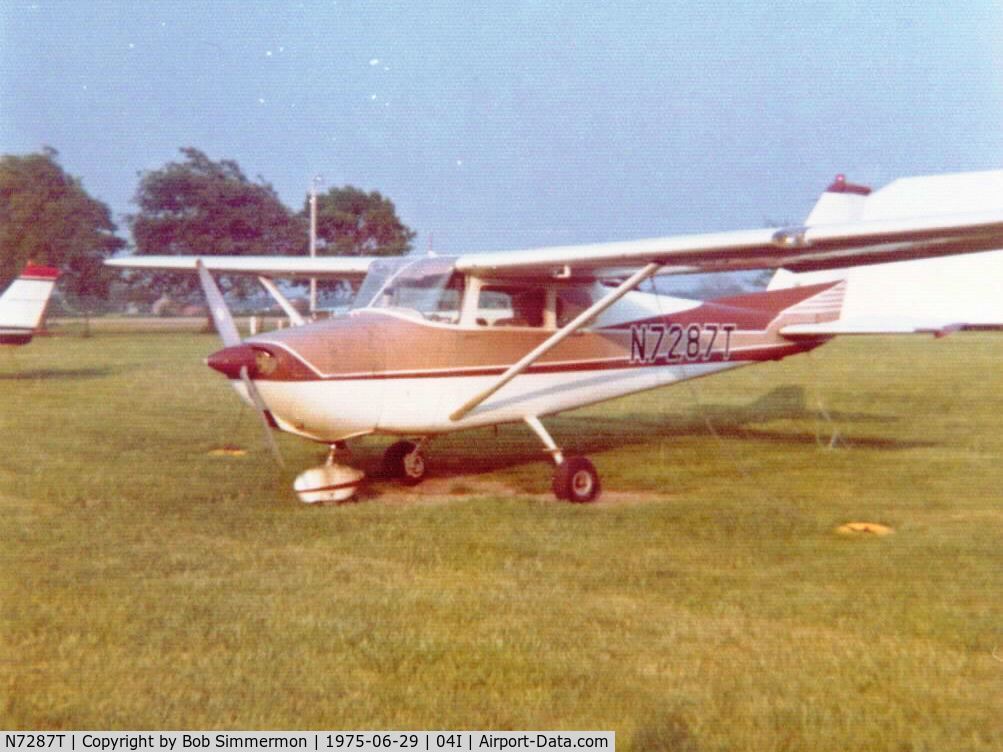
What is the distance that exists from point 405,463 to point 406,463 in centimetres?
1

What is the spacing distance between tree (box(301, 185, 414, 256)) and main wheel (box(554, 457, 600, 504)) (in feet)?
90.5

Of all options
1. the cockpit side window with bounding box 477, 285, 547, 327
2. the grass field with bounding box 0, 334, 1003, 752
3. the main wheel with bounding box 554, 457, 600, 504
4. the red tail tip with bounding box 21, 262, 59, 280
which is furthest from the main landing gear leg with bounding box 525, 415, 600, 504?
the red tail tip with bounding box 21, 262, 59, 280

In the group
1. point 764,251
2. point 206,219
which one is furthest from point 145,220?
point 764,251

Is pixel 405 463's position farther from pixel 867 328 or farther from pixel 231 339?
pixel 867 328

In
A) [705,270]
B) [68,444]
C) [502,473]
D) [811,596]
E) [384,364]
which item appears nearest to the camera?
[811,596]

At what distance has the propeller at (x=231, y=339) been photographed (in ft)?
24.2

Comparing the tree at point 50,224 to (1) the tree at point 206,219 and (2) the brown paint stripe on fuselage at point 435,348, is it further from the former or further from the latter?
(2) the brown paint stripe on fuselage at point 435,348

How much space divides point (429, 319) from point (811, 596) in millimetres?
4129

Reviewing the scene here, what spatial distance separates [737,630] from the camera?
4980 mm

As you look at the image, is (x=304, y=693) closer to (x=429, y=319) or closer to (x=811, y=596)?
(x=811, y=596)

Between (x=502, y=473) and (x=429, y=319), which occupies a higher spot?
(x=429, y=319)

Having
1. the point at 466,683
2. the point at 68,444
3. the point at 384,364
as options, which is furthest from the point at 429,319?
the point at 68,444
